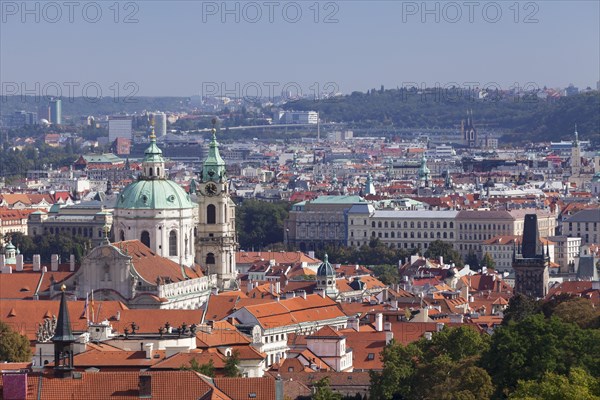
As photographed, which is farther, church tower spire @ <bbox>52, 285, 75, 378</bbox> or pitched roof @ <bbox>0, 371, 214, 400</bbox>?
church tower spire @ <bbox>52, 285, 75, 378</bbox>

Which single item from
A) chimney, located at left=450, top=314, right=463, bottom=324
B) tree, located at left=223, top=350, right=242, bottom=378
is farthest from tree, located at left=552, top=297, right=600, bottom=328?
tree, located at left=223, top=350, right=242, bottom=378

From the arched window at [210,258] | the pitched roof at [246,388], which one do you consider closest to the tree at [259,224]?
the arched window at [210,258]

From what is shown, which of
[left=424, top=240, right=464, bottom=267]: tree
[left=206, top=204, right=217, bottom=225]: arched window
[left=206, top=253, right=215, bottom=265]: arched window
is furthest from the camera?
[left=424, top=240, right=464, bottom=267]: tree

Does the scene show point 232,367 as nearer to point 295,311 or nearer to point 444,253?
point 295,311

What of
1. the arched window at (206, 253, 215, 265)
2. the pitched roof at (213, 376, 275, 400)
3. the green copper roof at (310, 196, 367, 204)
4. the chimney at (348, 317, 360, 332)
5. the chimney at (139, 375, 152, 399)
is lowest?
the green copper roof at (310, 196, 367, 204)

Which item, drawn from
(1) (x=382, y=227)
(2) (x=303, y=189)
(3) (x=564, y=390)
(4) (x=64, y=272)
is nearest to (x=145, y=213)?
(4) (x=64, y=272)

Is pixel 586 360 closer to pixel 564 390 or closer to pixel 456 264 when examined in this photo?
pixel 564 390

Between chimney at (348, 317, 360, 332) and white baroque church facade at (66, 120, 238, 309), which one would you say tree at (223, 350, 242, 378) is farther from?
white baroque church facade at (66, 120, 238, 309)
